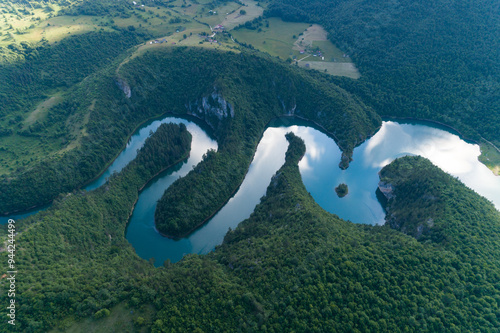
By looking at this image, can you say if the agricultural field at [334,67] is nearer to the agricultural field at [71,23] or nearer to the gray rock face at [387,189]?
the gray rock face at [387,189]

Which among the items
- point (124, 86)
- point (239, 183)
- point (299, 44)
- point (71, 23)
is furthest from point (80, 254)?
point (299, 44)

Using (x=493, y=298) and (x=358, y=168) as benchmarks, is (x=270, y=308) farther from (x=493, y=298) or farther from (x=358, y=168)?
(x=358, y=168)

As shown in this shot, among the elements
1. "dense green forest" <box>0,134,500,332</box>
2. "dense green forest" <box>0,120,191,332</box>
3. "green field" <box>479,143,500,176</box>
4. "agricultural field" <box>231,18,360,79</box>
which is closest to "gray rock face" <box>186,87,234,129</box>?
"dense green forest" <box>0,120,191,332</box>

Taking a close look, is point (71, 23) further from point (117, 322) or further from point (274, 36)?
point (117, 322)

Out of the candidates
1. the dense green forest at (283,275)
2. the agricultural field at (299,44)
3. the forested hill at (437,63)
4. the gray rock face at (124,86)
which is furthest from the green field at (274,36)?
the dense green forest at (283,275)

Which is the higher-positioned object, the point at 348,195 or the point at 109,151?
the point at 109,151

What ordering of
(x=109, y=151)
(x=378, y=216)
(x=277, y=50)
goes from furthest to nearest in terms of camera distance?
(x=277, y=50) → (x=109, y=151) → (x=378, y=216)

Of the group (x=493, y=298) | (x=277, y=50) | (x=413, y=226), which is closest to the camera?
(x=493, y=298)

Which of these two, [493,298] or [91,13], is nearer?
[493,298]

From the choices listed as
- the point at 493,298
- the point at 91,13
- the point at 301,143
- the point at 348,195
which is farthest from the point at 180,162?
the point at 91,13
